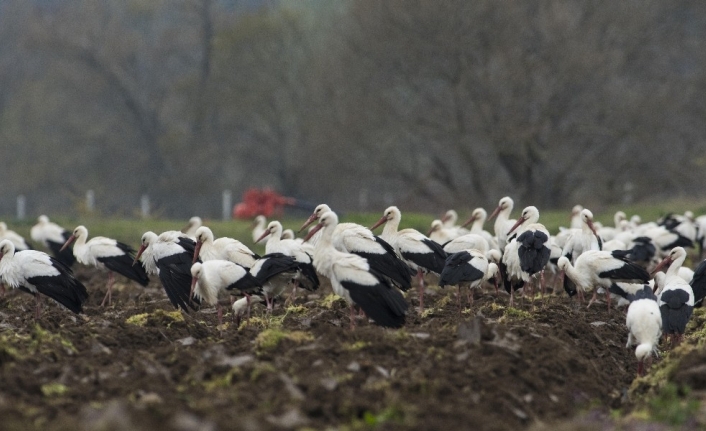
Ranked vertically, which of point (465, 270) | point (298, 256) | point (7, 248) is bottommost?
point (7, 248)

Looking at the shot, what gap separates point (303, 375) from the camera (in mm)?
8086

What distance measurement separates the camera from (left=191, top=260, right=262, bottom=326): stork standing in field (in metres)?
11.9

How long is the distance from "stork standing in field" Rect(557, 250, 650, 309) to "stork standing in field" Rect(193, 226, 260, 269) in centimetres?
381

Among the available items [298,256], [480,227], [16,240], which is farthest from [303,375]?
[16,240]

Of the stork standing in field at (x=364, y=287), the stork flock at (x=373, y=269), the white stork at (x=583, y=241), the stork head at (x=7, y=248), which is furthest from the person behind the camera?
the white stork at (x=583, y=241)

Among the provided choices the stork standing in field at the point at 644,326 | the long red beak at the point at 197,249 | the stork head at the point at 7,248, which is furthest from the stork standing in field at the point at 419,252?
the stork head at the point at 7,248

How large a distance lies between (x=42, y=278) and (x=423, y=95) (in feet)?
73.7

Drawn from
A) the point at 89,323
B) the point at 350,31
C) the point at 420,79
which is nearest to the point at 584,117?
the point at 420,79

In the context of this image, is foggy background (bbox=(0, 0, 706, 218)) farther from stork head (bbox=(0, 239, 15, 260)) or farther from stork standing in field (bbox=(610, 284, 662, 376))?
stork standing in field (bbox=(610, 284, 662, 376))

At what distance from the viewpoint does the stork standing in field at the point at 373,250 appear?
40.3 ft

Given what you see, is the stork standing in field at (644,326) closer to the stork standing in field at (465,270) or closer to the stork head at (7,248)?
the stork standing in field at (465,270)

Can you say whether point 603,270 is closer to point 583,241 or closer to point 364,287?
point 583,241

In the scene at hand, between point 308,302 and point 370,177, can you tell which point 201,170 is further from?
point 308,302

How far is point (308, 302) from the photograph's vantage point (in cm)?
1471
